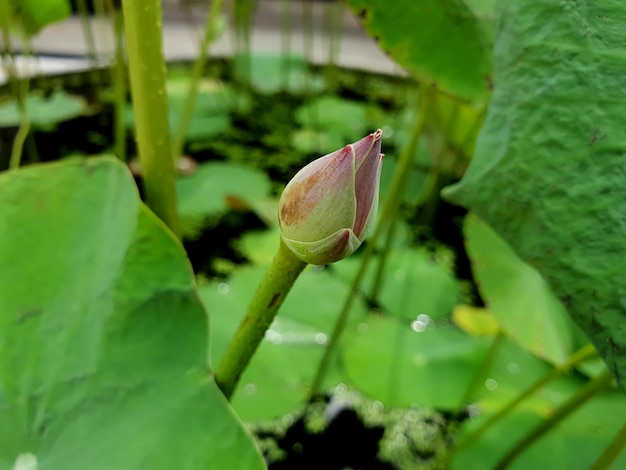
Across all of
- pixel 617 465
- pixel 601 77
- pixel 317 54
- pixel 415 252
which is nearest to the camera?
pixel 601 77

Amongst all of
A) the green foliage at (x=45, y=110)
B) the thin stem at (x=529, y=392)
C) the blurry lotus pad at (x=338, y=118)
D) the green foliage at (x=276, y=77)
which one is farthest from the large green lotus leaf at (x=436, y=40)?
the green foliage at (x=276, y=77)

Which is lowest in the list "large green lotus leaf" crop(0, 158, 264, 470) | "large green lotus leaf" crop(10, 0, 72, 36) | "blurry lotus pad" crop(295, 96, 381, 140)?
"blurry lotus pad" crop(295, 96, 381, 140)

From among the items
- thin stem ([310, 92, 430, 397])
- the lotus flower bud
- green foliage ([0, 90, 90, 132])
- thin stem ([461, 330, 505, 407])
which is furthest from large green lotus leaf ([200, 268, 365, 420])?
green foliage ([0, 90, 90, 132])

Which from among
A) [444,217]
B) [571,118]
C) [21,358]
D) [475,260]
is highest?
[571,118]

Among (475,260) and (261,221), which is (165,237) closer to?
A: (475,260)

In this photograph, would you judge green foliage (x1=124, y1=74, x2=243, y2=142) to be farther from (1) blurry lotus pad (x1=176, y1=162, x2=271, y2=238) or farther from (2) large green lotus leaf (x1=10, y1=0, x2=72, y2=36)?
(2) large green lotus leaf (x1=10, y1=0, x2=72, y2=36)

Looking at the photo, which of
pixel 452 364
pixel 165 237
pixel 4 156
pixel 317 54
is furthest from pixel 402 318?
pixel 317 54

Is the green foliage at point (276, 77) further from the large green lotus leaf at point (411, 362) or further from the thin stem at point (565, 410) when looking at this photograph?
the thin stem at point (565, 410)
